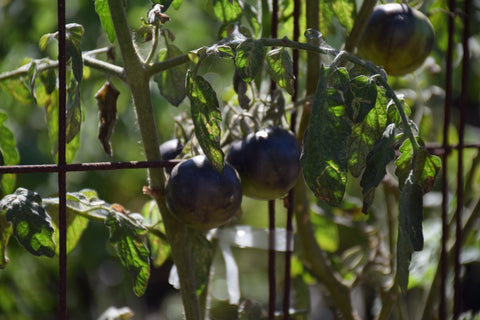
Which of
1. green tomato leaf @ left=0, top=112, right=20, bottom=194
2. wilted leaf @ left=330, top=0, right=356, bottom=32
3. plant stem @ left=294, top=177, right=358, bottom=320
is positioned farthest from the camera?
plant stem @ left=294, top=177, right=358, bottom=320

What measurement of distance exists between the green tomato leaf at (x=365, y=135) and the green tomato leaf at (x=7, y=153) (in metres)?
0.42

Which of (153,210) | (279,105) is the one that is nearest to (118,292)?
(153,210)

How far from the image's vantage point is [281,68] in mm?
670

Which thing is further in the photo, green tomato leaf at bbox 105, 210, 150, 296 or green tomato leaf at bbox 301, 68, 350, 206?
green tomato leaf at bbox 105, 210, 150, 296

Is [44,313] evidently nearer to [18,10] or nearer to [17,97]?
[18,10]

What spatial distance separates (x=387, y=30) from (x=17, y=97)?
0.50 meters

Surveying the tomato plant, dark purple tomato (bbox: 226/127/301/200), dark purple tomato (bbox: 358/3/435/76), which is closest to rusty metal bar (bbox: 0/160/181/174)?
the tomato plant

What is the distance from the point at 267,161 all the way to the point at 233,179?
0.05 meters

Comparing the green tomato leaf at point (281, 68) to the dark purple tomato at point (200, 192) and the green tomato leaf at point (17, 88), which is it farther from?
the green tomato leaf at point (17, 88)

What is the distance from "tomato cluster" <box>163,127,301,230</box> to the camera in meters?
0.71

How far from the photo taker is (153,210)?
918 millimetres

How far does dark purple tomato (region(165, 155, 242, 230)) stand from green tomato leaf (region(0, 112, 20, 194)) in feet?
0.71

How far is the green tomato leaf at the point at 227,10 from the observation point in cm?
87

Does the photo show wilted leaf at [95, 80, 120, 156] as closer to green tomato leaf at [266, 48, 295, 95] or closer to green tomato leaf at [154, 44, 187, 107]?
green tomato leaf at [154, 44, 187, 107]
